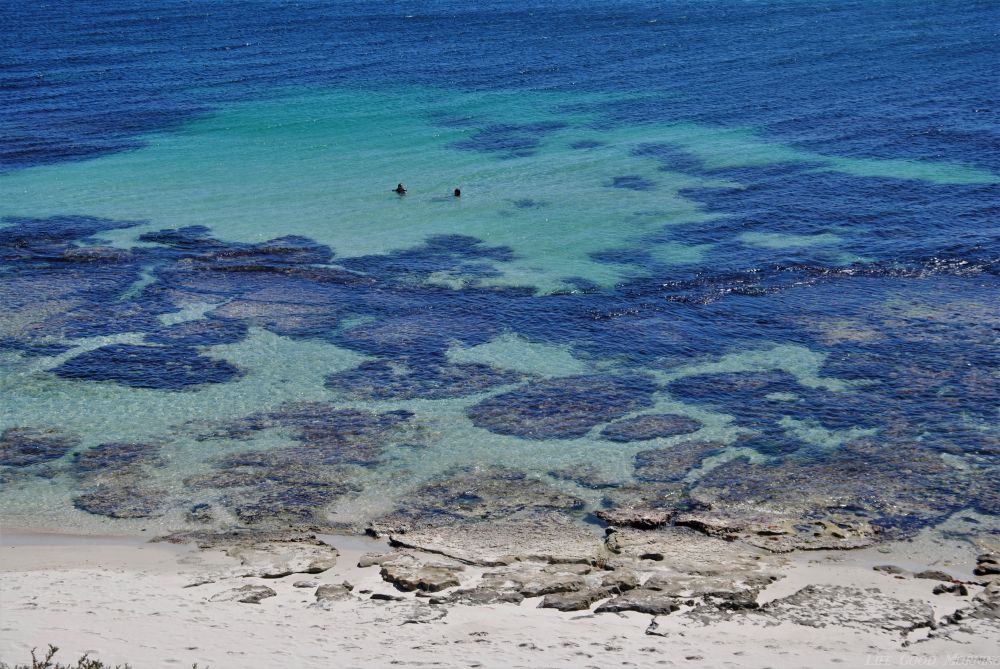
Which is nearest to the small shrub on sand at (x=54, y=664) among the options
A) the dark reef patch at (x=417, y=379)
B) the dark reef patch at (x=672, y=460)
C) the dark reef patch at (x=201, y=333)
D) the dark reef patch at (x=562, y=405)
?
the dark reef patch at (x=672, y=460)

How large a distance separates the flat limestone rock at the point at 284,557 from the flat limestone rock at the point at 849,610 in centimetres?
751

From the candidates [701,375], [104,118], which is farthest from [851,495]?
[104,118]

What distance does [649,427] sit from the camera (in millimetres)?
24266

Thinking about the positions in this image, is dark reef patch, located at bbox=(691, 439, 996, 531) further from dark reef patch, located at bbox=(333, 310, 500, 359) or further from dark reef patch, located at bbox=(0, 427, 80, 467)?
dark reef patch, located at bbox=(0, 427, 80, 467)

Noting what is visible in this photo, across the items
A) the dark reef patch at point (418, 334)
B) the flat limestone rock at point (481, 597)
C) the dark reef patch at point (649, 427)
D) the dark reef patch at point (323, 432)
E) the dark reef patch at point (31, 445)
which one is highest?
the dark reef patch at point (418, 334)

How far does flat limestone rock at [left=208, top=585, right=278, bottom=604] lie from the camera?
17.2 meters

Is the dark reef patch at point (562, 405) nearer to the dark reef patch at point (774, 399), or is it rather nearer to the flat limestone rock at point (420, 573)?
the dark reef patch at point (774, 399)

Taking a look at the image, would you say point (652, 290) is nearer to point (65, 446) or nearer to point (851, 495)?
point (851, 495)

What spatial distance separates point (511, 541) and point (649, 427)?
560cm

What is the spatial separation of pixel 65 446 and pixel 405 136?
2844 centimetres

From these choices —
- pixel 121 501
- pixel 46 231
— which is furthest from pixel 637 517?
pixel 46 231

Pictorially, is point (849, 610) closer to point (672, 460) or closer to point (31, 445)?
point (672, 460)

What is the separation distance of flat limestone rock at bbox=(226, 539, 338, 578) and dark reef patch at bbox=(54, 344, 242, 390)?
7.89 meters

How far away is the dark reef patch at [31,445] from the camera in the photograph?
23.2 meters
